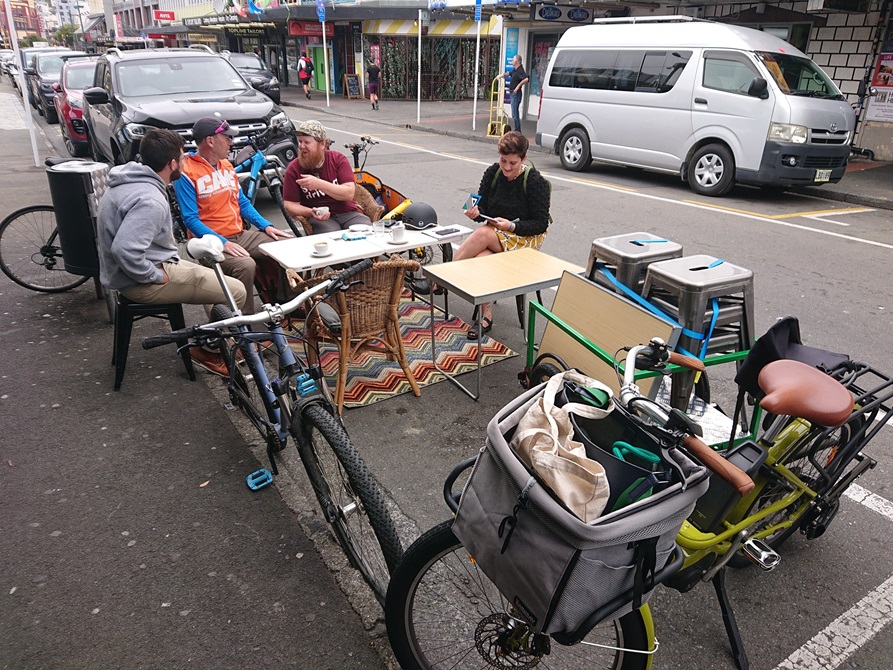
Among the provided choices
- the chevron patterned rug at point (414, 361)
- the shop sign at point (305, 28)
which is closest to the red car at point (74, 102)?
the chevron patterned rug at point (414, 361)

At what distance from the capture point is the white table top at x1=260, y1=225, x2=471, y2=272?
14.0ft

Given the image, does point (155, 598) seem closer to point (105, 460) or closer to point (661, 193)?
point (105, 460)

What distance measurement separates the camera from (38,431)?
3785 millimetres

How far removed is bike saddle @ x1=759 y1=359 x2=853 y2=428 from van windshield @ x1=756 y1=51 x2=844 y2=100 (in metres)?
9.06

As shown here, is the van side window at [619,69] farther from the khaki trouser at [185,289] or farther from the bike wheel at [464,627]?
the bike wheel at [464,627]

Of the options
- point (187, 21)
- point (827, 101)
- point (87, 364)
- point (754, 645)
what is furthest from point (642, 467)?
point (187, 21)

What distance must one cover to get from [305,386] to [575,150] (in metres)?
11.0

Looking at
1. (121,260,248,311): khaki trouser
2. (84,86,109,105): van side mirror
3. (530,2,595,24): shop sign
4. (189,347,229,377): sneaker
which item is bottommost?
(189,347,229,377): sneaker

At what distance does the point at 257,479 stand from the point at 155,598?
81 centimetres

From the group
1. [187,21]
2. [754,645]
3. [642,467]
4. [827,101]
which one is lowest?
[754,645]

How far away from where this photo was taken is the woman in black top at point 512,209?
16.4ft

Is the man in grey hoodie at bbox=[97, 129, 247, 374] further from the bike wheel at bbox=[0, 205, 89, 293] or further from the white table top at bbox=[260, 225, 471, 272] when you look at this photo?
the bike wheel at bbox=[0, 205, 89, 293]

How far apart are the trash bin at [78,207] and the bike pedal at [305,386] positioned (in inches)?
120

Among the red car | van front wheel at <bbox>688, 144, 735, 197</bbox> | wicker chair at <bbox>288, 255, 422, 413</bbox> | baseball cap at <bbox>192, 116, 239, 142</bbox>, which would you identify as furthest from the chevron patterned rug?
the red car
